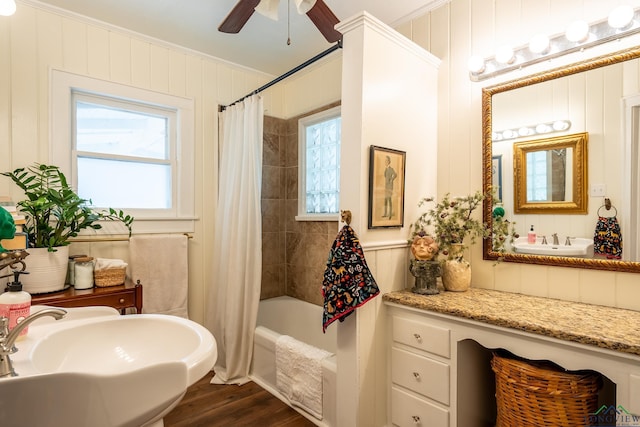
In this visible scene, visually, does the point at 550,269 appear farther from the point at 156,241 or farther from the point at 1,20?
the point at 1,20

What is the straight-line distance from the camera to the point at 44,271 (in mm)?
1899

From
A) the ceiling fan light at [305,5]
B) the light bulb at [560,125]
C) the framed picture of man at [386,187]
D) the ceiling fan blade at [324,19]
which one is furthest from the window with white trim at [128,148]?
the light bulb at [560,125]

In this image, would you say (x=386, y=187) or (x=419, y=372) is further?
(x=386, y=187)

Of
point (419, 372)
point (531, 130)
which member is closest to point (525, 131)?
point (531, 130)

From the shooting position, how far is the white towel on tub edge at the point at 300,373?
2.03 meters

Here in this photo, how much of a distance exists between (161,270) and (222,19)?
1.80 m

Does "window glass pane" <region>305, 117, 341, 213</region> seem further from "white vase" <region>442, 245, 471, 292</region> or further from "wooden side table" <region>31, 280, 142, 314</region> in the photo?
"wooden side table" <region>31, 280, 142, 314</region>

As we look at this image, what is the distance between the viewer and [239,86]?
310 centimetres

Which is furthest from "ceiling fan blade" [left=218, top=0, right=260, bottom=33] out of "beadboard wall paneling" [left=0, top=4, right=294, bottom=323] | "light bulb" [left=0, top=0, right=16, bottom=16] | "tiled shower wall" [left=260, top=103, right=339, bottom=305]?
"tiled shower wall" [left=260, top=103, right=339, bottom=305]

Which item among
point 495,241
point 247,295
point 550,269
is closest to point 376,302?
point 495,241

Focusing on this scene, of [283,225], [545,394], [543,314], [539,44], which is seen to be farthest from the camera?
[283,225]

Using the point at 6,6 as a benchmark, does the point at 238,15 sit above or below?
above

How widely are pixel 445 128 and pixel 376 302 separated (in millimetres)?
1148

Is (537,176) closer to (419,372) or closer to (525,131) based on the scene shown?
(525,131)
